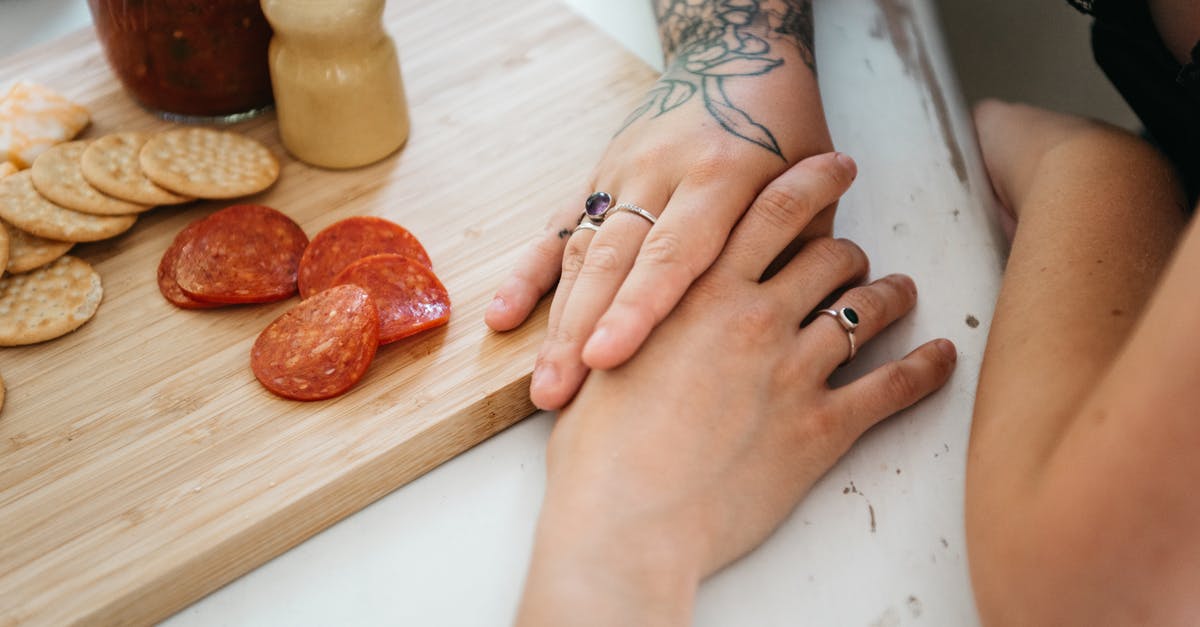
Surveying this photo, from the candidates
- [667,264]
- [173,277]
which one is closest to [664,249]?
[667,264]

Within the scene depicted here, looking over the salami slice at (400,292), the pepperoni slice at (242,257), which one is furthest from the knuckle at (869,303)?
the pepperoni slice at (242,257)

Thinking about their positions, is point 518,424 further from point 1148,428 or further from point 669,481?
point 1148,428

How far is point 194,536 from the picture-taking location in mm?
683

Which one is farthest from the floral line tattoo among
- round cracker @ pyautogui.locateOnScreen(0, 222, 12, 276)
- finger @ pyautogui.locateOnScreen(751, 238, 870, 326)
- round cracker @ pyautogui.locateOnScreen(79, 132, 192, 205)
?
round cracker @ pyautogui.locateOnScreen(0, 222, 12, 276)

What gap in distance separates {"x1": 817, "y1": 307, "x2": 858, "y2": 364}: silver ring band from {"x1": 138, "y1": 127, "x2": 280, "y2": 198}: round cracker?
57cm

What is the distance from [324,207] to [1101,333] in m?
0.71

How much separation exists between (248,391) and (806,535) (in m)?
0.47

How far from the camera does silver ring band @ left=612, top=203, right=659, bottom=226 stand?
32.3 inches

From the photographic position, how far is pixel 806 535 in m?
0.70

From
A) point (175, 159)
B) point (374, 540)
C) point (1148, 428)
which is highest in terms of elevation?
point (1148, 428)

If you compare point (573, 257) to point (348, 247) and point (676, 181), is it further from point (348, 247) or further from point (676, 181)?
point (348, 247)

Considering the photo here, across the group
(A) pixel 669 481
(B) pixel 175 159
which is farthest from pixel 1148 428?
(B) pixel 175 159

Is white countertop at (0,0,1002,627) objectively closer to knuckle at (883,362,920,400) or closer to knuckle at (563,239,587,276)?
knuckle at (883,362,920,400)

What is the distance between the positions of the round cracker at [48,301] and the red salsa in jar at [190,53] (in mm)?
226
